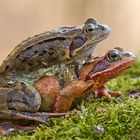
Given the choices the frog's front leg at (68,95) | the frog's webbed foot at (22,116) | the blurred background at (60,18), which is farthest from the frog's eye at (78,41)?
the blurred background at (60,18)

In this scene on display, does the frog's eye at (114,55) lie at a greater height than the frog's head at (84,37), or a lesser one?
lesser

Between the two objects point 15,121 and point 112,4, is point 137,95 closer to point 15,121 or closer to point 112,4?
point 15,121

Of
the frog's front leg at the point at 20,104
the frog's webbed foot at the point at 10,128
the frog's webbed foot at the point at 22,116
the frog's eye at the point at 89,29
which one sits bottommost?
the frog's webbed foot at the point at 10,128

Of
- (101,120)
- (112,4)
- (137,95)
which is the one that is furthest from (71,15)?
(101,120)

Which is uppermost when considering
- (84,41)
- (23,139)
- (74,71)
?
(84,41)

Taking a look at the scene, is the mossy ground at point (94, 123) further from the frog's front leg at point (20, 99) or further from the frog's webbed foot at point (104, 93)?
the frog's webbed foot at point (104, 93)

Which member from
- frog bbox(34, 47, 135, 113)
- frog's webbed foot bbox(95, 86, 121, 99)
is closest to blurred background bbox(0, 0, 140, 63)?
frog's webbed foot bbox(95, 86, 121, 99)

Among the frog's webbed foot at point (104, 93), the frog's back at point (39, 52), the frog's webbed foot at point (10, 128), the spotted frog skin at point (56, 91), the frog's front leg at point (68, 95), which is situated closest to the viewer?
the frog's webbed foot at point (10, 128)
